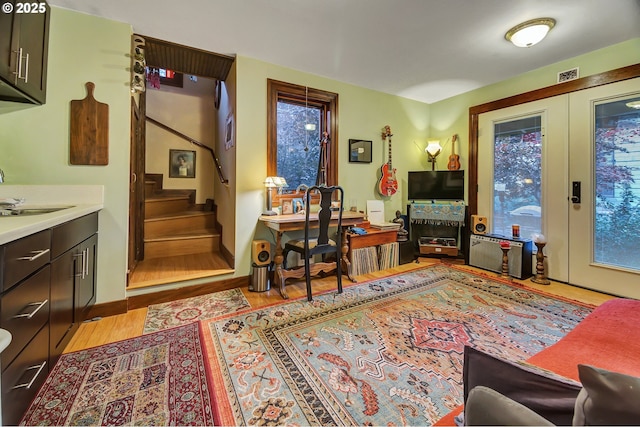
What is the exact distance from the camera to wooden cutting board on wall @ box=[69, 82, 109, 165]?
2043mm

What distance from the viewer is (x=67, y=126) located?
2.03 metres

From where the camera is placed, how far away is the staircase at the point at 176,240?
2.65 meters

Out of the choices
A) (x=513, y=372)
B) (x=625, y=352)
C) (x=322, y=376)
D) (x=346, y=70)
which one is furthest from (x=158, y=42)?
(x=625, y=352)

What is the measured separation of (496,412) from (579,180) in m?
3.51

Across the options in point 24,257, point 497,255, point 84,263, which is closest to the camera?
point 24,257

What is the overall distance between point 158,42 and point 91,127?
109cm

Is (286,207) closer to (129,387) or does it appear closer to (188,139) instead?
(129,387)

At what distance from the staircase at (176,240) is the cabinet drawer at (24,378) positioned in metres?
1.03

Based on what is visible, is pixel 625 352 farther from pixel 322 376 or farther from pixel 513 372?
pixel 322 376

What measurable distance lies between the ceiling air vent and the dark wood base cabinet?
4742mm

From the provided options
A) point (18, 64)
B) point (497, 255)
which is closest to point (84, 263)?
point (18, 64)

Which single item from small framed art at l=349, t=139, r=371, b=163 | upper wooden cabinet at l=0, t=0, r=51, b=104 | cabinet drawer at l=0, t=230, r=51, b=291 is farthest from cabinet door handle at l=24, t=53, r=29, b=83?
small framed art at l=349, t=139, r=371, b=163

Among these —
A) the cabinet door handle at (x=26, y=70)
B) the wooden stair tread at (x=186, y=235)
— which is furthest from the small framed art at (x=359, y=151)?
the cabinet door handle at (x=26, y=70)

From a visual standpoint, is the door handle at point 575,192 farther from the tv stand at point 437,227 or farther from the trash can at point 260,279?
the trash can at point 260,279
